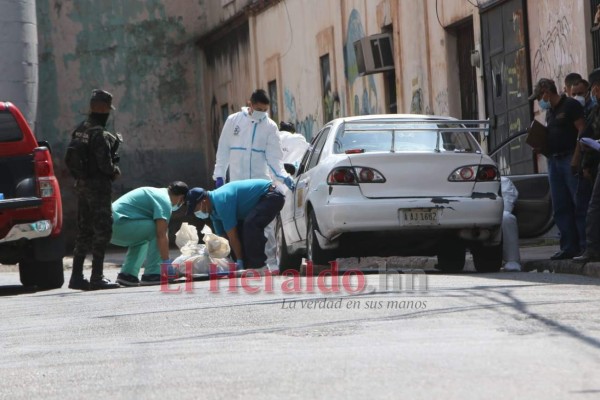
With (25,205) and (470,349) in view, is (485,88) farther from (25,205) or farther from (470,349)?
(470,349)

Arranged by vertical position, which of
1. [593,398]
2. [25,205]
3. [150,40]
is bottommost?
[593,398]

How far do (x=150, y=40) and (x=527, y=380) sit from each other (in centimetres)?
3097

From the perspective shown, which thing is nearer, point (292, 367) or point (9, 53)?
point (292, 367)

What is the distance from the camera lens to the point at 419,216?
13.1 m

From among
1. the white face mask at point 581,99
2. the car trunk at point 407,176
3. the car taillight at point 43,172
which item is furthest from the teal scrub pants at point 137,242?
the white face mask at point 581,99

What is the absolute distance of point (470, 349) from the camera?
7.18 metres

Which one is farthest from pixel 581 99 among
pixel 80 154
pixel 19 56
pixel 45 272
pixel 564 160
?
pixel 19 56

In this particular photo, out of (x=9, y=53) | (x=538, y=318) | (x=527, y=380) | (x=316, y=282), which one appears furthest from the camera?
(x=9, y=53)

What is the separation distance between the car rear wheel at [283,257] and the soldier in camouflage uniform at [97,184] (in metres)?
2.14

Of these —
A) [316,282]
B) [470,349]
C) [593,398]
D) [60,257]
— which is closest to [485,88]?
[60,257]

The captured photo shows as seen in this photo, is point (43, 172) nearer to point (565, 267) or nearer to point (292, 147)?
point (292, 147)

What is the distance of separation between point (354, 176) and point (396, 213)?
1.58 feet

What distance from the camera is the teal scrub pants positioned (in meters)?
14.3

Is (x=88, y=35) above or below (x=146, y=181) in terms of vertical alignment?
above
